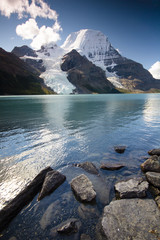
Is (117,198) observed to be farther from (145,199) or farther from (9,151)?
(9,151)

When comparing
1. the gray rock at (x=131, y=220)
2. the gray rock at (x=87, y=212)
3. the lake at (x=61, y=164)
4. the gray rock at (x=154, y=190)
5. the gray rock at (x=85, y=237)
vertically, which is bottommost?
the lake at (x=61, y=164)

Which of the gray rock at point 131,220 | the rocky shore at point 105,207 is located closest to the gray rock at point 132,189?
the rocky shore at point 105,207

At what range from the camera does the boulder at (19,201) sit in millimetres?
7133

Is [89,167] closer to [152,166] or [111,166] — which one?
[111,166]

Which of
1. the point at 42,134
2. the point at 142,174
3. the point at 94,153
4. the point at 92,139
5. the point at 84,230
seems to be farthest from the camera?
the point at 42,134

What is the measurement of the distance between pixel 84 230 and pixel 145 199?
14.3ft

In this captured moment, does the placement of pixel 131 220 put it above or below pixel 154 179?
below

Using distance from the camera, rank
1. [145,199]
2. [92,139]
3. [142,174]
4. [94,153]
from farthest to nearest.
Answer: [92,139], [94,153], [142,174], [145,199]

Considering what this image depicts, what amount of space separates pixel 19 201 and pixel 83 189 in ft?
14.0

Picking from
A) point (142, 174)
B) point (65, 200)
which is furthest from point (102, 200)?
point (142, 174)

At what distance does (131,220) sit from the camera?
269 inches

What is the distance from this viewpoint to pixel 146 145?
17.9m

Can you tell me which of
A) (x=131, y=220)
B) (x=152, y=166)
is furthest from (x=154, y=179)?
(x=131, y=220)

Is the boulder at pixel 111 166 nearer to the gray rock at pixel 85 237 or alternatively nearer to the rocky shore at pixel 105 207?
the rocky shore at pixel 105 207
